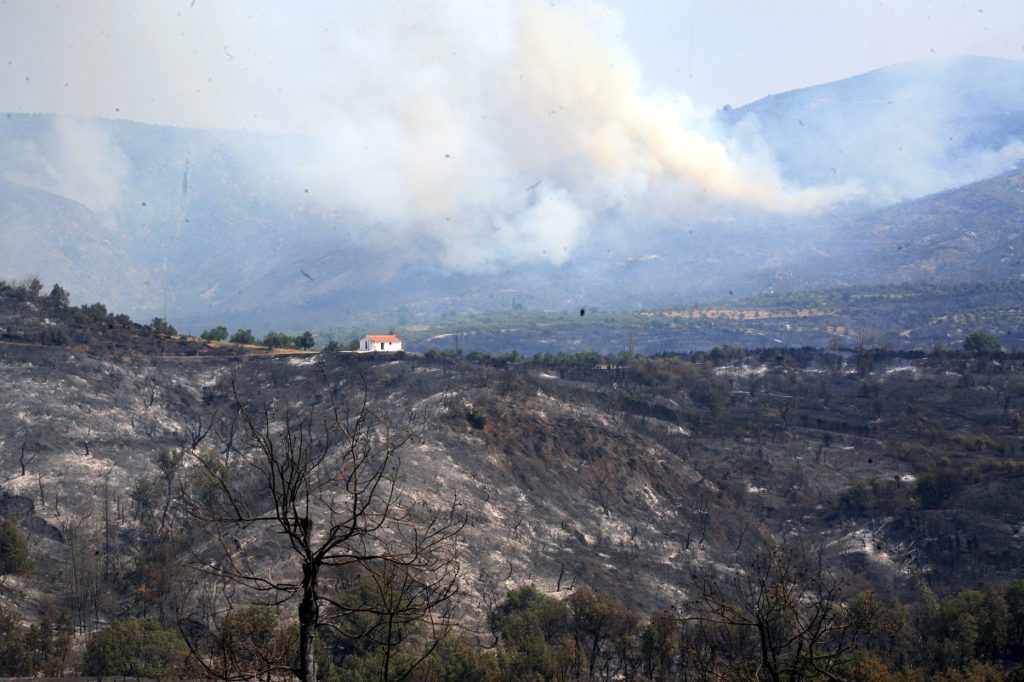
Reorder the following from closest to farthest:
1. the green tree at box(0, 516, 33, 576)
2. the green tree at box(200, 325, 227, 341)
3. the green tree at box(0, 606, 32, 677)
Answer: the green tree at box(0, 606, 32, 677), the green tree at box(0, 516, 33, 576), the green tree at box(200, 325, 227, 341)

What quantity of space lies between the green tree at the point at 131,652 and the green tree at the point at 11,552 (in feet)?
40.1

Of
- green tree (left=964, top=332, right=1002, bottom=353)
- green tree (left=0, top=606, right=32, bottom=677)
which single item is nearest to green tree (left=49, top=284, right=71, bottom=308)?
green tree (left=0, top=606, right=32, bottom=677)

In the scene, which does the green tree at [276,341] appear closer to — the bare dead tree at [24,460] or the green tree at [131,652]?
the bare dead tree at [24,460]

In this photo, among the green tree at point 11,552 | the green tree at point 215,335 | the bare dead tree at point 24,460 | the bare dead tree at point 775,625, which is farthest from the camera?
the green tree at point 215,335

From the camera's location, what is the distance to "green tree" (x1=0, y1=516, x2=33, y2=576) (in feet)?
150

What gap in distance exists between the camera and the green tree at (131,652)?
34688 mm

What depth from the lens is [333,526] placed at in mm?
8500

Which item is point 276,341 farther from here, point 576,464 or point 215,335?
point 576,464

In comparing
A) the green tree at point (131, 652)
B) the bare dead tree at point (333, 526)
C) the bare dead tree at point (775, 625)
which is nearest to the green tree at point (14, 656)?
the green tree at point (131, 652)

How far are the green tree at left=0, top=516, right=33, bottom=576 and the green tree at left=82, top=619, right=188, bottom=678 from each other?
12219mm

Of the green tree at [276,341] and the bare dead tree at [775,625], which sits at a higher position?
the green tree at [276,341]

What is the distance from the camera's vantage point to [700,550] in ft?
185

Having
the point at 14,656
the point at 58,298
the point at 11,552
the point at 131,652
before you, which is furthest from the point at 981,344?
the point at 14,656

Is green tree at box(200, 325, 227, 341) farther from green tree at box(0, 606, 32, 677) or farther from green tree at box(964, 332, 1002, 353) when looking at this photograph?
green tree at box(964, 332, 1002, 353)
